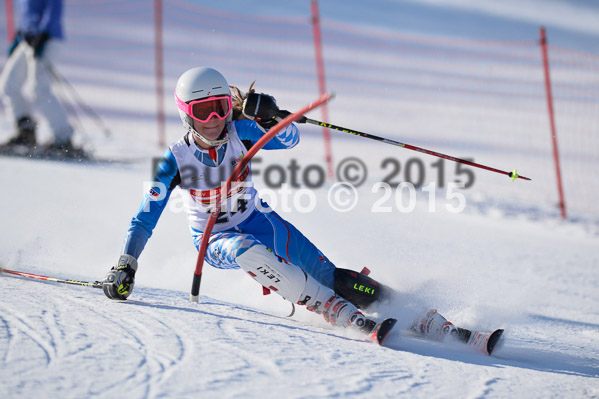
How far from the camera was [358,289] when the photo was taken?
142 inches

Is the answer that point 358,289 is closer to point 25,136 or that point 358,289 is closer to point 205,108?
point 205,108

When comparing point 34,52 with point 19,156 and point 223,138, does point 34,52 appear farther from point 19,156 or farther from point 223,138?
point 223,138

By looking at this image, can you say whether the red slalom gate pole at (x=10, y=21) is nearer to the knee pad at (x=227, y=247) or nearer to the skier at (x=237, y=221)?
the skier at (x=237, y=221)

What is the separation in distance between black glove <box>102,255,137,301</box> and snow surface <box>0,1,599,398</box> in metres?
0.06

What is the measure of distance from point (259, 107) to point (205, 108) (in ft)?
0.98

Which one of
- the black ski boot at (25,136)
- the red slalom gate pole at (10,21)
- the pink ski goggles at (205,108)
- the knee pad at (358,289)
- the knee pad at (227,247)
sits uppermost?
the red slalom gate pole at (10,21)

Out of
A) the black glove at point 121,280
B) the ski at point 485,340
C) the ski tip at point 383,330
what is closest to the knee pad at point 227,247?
the black glove at point 121,280

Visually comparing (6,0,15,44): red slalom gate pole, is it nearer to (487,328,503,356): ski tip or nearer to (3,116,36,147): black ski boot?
(3,116,36,147): black ski boot

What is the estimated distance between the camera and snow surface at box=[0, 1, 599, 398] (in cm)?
239

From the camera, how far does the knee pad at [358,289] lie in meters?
3.60

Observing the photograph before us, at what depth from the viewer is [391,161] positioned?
942 centimetres

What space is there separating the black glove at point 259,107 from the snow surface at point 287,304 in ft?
3.56

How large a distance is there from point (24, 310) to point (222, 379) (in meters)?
1.20

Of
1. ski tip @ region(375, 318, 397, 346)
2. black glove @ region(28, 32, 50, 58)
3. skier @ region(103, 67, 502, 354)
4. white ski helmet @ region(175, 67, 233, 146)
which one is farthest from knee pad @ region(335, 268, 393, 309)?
black glove @ region(28, 32, 50, 58)
